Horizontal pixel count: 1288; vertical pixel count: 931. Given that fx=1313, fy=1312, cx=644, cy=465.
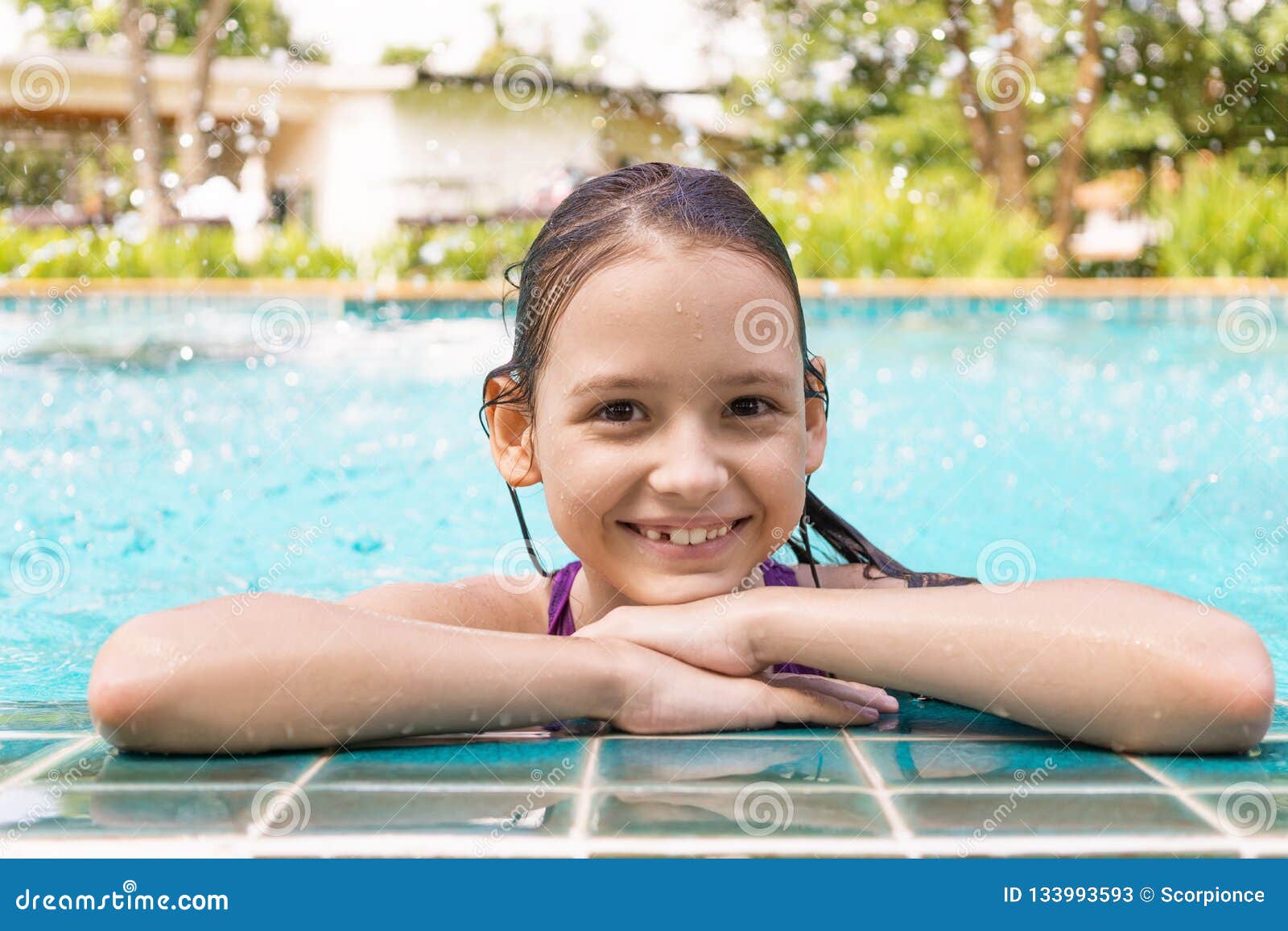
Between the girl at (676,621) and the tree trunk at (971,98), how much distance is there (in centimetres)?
1765

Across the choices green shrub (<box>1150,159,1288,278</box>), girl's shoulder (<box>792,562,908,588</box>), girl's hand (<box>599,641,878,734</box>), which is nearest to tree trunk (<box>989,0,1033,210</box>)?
green shrub (<box>1150,159,1288,278</box>)

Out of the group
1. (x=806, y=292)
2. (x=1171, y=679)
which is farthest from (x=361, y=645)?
(x=806, y=292)

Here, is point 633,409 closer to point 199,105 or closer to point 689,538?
point 689,538

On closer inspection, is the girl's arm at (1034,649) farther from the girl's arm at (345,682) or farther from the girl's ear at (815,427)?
the girl's ear at (815,427)

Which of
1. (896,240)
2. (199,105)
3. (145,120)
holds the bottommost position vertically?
(896,240)

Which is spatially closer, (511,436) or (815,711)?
(815,711)

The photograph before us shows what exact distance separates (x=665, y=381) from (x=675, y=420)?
0.22 ft

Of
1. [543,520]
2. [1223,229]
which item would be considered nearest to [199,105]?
[1223,229]

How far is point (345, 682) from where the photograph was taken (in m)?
1.95

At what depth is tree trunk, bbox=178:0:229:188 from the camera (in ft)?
→ 64.0

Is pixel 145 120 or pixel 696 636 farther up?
pixel 145 120

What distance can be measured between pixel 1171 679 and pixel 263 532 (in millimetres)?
4420
